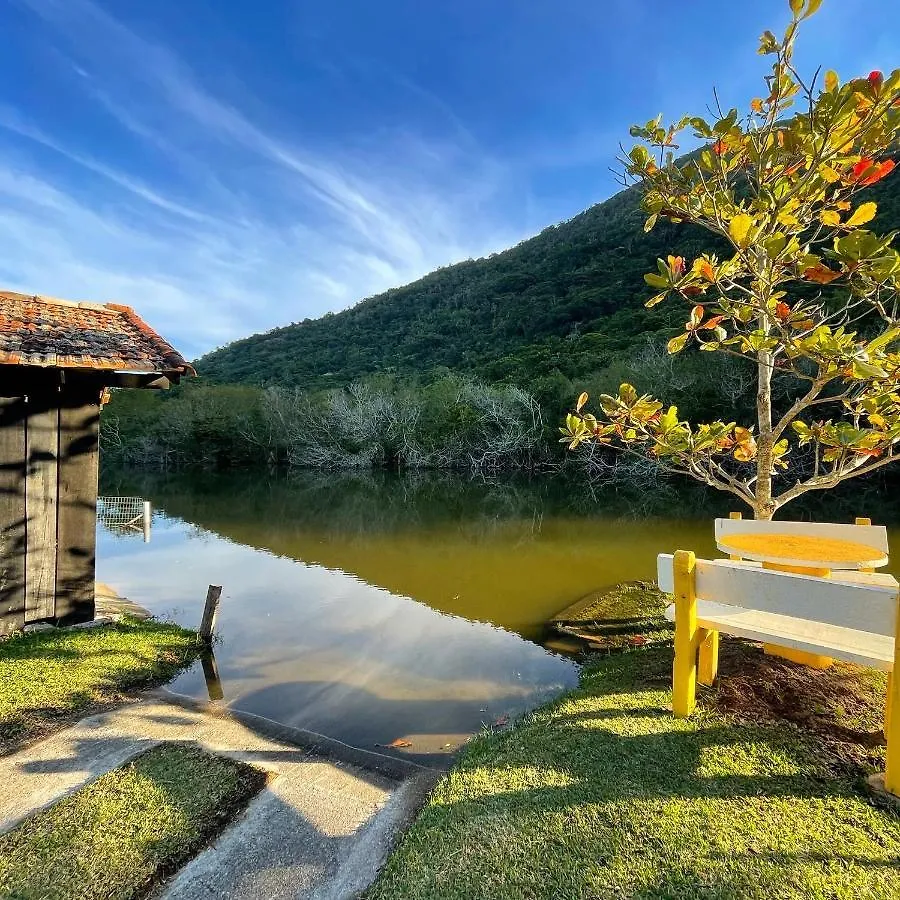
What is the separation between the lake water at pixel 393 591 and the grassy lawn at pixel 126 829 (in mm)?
1159

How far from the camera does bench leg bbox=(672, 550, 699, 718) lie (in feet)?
8.91

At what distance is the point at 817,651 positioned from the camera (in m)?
2.58

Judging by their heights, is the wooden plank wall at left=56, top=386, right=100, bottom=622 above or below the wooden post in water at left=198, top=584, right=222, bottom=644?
above

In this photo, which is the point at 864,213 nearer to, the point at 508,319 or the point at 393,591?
the point at 393,591

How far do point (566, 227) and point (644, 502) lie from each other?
53665 mm

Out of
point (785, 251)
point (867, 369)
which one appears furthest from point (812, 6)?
point (867, 369)

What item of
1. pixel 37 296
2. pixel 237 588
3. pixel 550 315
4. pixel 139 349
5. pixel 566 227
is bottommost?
pixel 237 588

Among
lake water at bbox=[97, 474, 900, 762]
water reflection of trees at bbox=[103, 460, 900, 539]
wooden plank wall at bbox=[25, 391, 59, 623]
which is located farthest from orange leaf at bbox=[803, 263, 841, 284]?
water reflection of trees at bbox=[103, 460, 900, 539]

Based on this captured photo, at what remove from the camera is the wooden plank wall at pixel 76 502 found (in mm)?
4762

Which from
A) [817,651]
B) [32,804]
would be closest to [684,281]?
[817,651]

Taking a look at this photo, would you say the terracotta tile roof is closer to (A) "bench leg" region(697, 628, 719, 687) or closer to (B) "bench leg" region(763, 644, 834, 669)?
(A) "bench leg" region(697, 628, 719, 687)

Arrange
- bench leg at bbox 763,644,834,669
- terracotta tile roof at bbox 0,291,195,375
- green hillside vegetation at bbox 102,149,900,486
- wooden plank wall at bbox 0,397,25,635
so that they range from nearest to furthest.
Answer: bench leg at bbox 763,644,834,669 → terracotta tile roof at bbox 0,291,195,375 → wooden plank wall at bbox 0,397,25,635 → green hillside vegetation at bbox 102,149,900,486

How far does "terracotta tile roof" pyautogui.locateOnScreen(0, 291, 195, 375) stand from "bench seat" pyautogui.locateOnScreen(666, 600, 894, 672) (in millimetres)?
4318

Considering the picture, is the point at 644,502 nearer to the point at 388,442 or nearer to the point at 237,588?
the point at 237,588
